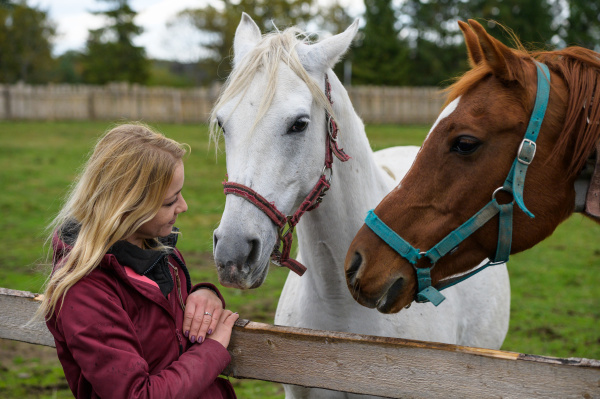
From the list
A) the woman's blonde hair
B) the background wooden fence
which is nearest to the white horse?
the woman's blonde hair

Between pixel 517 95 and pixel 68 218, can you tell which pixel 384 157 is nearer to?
pixel 517 95

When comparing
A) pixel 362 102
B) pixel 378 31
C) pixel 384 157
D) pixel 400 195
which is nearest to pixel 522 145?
pixel 400 195

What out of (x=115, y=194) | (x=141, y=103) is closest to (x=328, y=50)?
(x=115, y=194)

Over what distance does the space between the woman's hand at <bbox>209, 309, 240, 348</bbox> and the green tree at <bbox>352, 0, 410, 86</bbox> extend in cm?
2931

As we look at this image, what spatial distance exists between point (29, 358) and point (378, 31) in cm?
2822

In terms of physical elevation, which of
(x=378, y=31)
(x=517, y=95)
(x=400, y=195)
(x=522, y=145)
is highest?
(x=378, y=31)

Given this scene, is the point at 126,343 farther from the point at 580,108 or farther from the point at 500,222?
the point at 580,108

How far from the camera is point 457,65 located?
100ft

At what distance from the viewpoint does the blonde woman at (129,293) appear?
4.79 ft

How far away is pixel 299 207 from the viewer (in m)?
2.18

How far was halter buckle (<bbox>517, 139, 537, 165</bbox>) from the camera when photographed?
1.71 metres

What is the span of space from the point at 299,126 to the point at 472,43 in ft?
2.37

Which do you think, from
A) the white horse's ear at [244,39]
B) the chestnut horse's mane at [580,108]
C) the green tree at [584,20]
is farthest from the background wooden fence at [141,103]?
the chestnut horse's mane at [580,108]

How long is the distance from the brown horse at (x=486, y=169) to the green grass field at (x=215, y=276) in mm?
563
